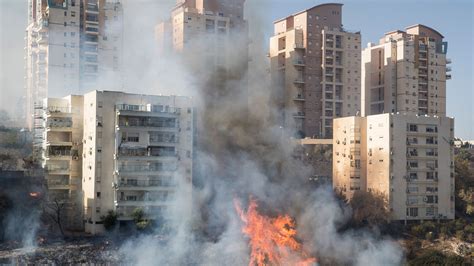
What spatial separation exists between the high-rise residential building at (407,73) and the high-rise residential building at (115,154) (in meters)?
25.5

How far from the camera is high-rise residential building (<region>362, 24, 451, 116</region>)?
5297 centimetres

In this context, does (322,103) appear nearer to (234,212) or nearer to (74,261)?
(234,212)

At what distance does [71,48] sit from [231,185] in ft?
50.1

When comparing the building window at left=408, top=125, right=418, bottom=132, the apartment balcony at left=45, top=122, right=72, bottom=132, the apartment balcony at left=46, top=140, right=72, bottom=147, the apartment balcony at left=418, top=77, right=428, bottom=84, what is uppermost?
the apartment balcony at left=418, top=77, right=428, bottom=84

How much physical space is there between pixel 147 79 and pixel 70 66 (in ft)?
19.2

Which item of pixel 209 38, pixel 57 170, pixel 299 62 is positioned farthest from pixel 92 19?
pixel 299 62

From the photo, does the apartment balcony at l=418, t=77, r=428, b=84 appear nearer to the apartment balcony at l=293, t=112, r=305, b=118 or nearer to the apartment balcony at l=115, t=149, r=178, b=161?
the apartment balcony at l=293, t=112, r=305, b=118

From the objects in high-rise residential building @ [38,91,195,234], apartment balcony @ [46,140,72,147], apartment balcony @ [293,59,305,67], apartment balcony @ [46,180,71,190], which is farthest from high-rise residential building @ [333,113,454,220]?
apartment balcony @ [46,140,72,147]

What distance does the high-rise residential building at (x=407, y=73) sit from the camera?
53.0m

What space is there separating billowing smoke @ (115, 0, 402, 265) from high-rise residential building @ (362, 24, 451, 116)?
13351 mm

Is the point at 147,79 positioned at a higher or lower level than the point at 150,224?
higher

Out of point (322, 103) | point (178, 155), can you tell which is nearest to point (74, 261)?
point (178, 155)

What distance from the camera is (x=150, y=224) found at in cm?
3106

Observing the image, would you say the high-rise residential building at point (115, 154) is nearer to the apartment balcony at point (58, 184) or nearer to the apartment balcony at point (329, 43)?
the apartment balcony at point (58, 184)
